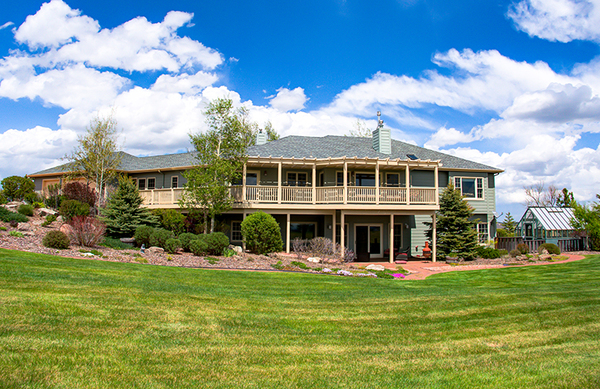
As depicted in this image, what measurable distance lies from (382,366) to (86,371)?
3356 millimetres

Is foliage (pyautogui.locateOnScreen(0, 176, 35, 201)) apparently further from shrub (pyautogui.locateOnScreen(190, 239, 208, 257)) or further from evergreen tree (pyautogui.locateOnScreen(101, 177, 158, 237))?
shrub (pyautogui.locateOnScreen(190, 239, 208, 257))

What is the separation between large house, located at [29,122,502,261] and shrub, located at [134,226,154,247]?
14.4ft

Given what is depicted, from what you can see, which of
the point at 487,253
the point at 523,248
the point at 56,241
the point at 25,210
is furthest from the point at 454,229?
the point at 25,210

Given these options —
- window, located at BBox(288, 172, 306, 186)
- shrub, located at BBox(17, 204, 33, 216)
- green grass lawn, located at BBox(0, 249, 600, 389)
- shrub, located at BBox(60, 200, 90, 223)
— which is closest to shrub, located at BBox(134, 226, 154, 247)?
shrub, located at BBox(60, 200, 90, 223)

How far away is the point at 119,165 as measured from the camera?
28453 mm

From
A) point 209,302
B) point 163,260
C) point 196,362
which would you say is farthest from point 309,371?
point 163,260

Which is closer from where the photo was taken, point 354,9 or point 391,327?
point 391,327

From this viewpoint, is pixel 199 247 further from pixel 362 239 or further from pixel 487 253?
pixel 487 253

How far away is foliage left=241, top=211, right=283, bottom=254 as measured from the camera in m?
18.3

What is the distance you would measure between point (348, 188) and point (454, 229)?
6.54 meters

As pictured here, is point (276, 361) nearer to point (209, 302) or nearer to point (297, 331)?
point (297, 331)

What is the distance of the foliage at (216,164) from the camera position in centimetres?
1941

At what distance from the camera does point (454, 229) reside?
70.8 ft

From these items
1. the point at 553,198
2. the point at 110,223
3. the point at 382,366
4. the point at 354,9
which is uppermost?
the point at 354,9
